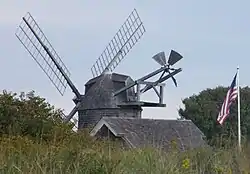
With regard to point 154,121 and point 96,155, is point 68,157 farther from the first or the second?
point 154,121

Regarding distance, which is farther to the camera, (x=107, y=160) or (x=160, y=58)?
(x=160, y=58)

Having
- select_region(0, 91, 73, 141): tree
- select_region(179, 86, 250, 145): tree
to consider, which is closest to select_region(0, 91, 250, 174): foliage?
select_region(0, 91, 73, 141): tree

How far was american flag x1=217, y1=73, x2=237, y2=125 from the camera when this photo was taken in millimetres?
26125

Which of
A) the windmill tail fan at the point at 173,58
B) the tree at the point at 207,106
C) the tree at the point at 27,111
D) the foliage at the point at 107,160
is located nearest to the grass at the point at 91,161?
the foliage at the point at 107,160

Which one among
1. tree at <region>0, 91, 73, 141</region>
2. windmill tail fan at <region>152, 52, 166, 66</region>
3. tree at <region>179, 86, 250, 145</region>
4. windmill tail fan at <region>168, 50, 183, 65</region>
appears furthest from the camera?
tree at <region>179, 86, 250, 145</region>

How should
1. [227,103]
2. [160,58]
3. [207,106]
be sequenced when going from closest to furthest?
[227,103] < [160,58] < [207,106]

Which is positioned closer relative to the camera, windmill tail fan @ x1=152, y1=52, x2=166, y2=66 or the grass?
the grass

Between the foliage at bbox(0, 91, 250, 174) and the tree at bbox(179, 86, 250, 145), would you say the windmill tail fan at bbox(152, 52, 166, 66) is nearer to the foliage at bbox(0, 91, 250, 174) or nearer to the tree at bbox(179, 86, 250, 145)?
the tree at bbox(179, 86, 250, 145)

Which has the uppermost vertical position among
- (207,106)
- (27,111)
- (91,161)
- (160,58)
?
(207,106)

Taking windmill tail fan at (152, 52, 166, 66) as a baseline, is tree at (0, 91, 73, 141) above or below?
below

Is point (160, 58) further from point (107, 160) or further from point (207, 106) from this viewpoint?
point (107, 160)

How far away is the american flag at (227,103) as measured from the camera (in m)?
26.1

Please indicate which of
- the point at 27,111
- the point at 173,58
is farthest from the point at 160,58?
the point at 27,111

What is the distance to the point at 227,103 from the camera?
26.6 metres
